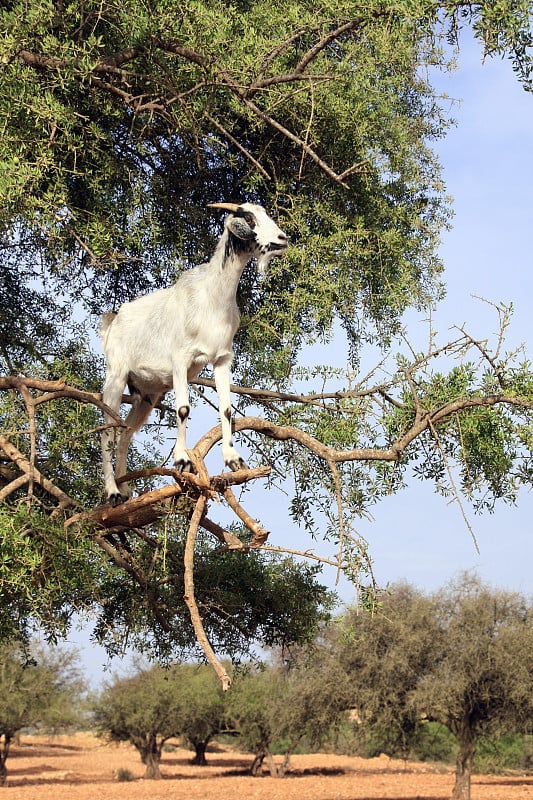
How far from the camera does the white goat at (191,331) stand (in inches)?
254

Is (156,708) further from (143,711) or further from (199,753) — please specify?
(199,753)

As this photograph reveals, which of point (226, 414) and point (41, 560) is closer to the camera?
point (226, 414)

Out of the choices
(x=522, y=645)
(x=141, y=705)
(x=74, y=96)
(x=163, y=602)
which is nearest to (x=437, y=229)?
(x=74, y=96)

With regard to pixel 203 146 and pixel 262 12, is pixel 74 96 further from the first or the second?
pixel 262 12

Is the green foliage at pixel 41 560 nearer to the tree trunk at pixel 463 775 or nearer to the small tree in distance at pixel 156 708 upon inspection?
the tree trunk at pixel 463 775

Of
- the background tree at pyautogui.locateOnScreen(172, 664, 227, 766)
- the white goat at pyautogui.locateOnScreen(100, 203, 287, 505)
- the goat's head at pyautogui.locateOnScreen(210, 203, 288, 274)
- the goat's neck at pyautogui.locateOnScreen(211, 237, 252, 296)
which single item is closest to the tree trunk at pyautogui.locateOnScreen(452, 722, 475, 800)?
the background tree at pyautogui.locateOnScreen(172, 664, 227, 766)

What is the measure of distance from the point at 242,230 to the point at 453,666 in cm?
2598

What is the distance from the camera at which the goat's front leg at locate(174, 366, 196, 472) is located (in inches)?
255

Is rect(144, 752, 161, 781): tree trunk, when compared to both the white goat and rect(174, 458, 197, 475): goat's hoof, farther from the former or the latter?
rect(174, 458, 197, 475): goat's hoof

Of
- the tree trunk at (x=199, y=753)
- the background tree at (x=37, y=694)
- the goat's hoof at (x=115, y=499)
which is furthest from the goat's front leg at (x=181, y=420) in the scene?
the tree trunk at (x=199, y=753)

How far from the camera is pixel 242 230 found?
21.1 ft

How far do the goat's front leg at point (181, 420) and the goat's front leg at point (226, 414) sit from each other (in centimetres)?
22

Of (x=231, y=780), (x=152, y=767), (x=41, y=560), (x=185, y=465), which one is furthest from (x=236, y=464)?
(x=152, y=767)

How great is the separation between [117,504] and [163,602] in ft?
9.91
